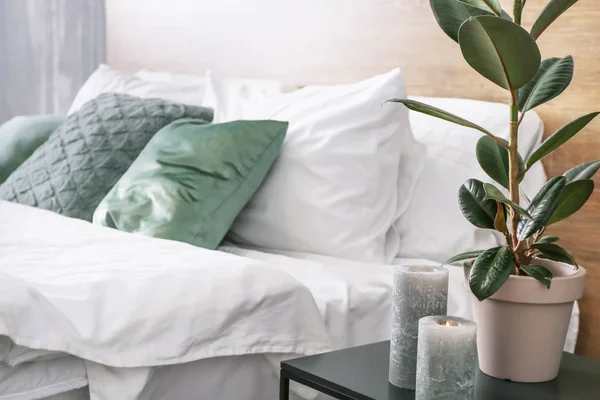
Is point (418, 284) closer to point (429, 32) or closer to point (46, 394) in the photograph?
point (46, 394)

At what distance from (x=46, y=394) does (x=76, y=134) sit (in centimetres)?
112

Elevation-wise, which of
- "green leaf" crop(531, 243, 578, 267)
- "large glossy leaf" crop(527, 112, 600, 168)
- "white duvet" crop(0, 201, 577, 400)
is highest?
"large glossy leaf" crop(527, 112, 600, 168)

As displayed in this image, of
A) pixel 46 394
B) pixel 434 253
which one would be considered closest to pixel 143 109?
pixel 434 253

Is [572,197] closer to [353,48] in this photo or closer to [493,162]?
[493,162]

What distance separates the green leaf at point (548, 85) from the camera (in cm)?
113

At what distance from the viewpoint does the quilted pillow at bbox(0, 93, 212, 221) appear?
6.89 ft

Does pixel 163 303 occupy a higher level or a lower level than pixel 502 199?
lower

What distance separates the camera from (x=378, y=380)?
1114mm

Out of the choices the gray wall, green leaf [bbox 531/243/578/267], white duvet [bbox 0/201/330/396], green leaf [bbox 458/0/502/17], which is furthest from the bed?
the gray wall

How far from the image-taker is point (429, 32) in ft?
6.79

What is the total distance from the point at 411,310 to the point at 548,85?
0.37 metres

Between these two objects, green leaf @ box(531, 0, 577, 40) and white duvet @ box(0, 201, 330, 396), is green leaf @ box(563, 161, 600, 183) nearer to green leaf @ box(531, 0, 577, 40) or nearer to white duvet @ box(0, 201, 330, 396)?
green leaf @ box(531, 0, 577, 40)

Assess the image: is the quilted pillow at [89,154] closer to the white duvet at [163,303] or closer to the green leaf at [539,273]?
the white duvet at [163,303]

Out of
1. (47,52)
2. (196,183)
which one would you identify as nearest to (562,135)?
(196,183)
